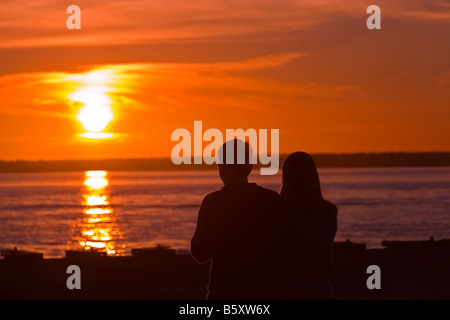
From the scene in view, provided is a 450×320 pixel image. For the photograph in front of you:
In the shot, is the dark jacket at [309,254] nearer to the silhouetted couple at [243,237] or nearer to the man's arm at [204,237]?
the silhouetted couple at [243,237]

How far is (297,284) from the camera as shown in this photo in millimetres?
5934

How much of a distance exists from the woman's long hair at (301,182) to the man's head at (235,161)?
360 mm

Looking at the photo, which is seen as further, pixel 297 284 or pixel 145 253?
pixel 145 253

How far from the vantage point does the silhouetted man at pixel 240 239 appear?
18.6 feet

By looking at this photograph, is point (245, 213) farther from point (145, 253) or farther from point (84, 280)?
point (145, 253)

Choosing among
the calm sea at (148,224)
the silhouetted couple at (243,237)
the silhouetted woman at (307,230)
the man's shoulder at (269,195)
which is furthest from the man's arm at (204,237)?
the calm sea at (148,224)

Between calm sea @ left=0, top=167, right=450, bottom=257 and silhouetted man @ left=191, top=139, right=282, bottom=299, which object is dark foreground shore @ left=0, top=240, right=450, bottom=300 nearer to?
A: silhouetted man @ left=191, top=139, right=282, bottom=299

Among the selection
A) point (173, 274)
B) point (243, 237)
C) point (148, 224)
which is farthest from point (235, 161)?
point (148, 224)

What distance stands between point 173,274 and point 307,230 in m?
7.99

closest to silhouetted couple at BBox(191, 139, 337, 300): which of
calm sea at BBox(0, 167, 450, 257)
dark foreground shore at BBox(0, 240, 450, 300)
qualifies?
dark foreground shore at BBox(0, 240, 450, 300)

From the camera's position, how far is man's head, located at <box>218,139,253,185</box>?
5613mm

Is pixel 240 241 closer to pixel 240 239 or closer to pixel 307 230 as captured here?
pixel 240 239

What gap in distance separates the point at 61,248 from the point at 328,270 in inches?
2780
